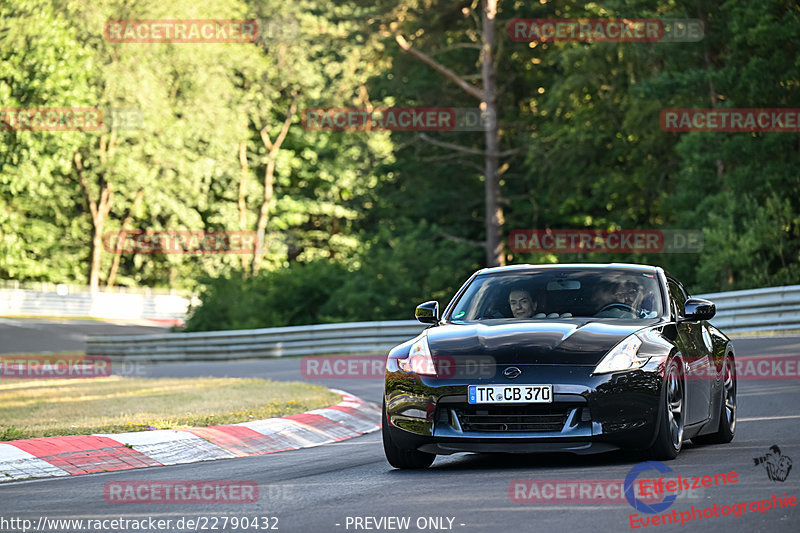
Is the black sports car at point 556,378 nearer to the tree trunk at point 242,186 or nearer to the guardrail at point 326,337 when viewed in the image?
the guardrail at point 326,337

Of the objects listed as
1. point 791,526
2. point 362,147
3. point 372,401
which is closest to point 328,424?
point 372,401

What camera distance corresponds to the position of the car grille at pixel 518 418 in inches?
308

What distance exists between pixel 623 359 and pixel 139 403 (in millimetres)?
8276

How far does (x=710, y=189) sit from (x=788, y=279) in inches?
239

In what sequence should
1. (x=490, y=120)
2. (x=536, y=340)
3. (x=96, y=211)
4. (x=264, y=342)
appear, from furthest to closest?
(x=96, y=211) < (x=490, y=120) < (x=264, y=342) < (x=536, y=340)

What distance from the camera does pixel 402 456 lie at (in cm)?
843

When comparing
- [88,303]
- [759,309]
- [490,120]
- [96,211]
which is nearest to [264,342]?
[490,120]

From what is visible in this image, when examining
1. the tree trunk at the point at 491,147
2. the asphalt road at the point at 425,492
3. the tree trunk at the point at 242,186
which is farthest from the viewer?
the tree trunk at the point at 242,186

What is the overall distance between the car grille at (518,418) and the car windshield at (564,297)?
1.35 m

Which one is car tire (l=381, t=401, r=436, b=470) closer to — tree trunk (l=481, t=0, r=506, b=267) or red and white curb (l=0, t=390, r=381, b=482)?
red and white curb (l=0, t=390, r=381, b=482)

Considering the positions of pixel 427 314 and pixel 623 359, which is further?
pixel 427 314

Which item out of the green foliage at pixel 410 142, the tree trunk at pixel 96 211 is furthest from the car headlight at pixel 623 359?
the tree trunk at pixel 96 211

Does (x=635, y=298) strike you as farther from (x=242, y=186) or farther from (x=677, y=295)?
(x=242, y=186)

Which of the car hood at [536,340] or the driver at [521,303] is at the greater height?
the driver at [521,303]
